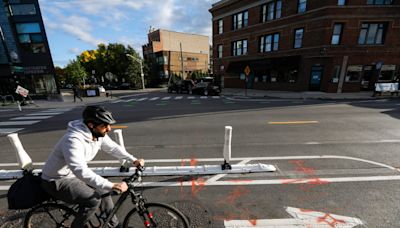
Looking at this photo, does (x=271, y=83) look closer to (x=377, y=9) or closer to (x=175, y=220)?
(x=377, y=9)

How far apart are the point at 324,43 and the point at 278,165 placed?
18597 mm

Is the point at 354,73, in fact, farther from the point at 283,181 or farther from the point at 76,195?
the point at 76,195

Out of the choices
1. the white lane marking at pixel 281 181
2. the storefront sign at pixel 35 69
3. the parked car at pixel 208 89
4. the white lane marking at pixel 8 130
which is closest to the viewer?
the white lane marking at pixel 281 181

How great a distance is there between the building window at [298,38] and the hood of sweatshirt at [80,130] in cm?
2288

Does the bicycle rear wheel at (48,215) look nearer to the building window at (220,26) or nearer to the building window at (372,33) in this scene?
the building window at (372,33)

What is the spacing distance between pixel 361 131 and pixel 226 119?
5292 mm

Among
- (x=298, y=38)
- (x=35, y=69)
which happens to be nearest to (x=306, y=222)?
(x=298, y=38)

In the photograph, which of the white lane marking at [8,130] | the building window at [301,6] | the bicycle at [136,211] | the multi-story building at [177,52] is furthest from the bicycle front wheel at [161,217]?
the multi-story building at [177,52]

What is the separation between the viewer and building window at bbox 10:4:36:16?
17.9m

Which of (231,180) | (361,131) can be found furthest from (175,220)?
(361,131)

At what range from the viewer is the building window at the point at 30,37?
18375 millimetres

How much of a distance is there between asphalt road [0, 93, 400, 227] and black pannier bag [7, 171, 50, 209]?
1.26 metres

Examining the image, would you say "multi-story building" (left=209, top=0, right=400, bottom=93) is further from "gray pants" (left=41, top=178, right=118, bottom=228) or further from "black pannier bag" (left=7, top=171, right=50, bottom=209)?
"black pannier bag" (left=7, top=171, right=50, bottom=209)

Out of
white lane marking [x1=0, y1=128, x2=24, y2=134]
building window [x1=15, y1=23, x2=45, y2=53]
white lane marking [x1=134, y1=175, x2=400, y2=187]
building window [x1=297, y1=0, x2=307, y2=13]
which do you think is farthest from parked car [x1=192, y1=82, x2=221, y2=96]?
white lane marking [x1=134, y1=175, x2=400, y2=187]
